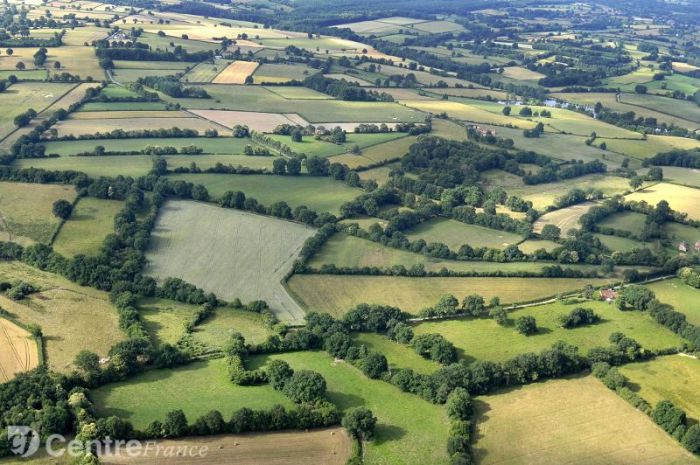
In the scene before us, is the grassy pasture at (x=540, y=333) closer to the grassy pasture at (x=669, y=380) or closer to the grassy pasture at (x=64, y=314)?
the grassy pasture at (x=669, y=380)

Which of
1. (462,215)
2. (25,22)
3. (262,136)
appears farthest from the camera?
(25,22)

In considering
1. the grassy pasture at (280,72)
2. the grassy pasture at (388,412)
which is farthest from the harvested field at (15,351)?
the grassy pasture at (280,72)

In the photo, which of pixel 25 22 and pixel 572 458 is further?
pixel 25 22

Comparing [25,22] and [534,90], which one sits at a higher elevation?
[25,22]

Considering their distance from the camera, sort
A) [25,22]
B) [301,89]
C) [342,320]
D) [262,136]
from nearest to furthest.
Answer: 1. [342,320]
2. [262,136]
3. [301,89]
4. [25,22]

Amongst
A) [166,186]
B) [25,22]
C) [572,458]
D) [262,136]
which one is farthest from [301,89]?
[572,458]

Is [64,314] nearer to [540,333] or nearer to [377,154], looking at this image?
[540,333]

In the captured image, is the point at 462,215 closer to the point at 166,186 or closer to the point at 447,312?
the point at 447,312

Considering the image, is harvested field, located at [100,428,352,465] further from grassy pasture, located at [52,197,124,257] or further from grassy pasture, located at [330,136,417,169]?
grassy pasture, located at [330,136,417,169]
